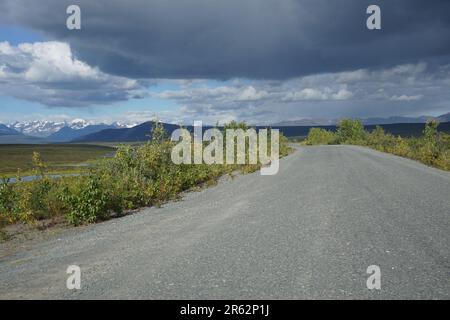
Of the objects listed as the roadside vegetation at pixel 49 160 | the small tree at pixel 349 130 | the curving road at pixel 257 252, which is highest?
the small tree at pixel 349 130

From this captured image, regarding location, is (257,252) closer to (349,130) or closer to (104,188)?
(104,188)

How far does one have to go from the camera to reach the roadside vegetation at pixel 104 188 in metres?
12.1

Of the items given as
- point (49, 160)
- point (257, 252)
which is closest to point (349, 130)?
point (49, 160)

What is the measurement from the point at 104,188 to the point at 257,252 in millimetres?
7452

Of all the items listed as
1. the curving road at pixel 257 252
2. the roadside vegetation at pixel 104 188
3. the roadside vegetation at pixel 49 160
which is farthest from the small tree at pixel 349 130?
the curving road at pixel 257 252

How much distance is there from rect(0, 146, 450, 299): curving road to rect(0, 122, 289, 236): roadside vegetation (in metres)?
1.01

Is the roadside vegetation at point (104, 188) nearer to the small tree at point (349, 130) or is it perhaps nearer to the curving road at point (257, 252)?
the curving road at point (257, 252)

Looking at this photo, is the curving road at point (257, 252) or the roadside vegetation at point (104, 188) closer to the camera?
the curving road at point (257, 252)

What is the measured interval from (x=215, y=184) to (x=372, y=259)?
1276 cm

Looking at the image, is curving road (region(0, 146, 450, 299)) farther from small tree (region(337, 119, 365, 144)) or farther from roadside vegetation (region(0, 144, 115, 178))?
small tree (region(337, 119, 365, 144))

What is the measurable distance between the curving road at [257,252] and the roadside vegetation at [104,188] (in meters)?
1.01

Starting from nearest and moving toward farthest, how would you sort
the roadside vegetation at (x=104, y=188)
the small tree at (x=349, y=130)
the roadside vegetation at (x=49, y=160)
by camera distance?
1. the roadside vegetation at (x=104, y=188)
2. the roadside vegetation at (x=49, y=160)
3. the small tree at (x=349, y=130)
